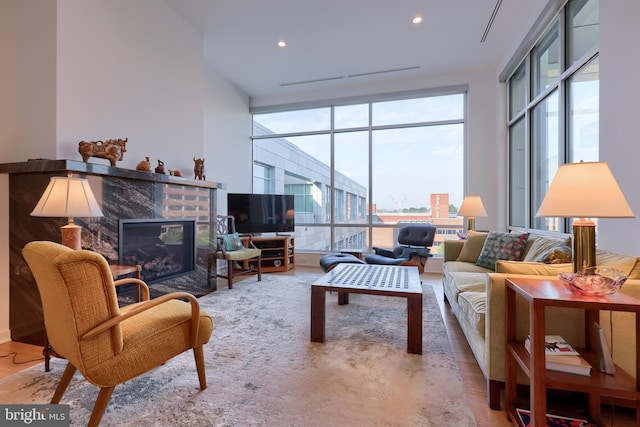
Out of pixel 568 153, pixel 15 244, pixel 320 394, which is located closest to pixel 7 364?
pixel 15 244

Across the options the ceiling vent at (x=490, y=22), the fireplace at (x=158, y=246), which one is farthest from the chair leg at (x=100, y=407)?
the ceiling vent at (x=490, y=22)

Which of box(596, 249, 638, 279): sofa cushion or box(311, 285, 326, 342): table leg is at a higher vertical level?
box(596, 249, 638, 279): sofa cushion

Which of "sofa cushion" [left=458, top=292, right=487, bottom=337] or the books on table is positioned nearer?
the books on table

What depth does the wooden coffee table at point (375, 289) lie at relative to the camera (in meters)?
2.20

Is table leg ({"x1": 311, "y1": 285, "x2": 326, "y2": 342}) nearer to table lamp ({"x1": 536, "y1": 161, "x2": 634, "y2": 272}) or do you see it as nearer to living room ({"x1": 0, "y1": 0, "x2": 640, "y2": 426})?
table lamp ({"x1": 536, "y1": 161, "x2": 634, "y2": 272})

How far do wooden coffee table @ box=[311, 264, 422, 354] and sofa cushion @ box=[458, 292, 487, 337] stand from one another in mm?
312

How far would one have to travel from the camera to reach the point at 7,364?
6.69 ft

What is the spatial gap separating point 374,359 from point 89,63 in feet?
11.1

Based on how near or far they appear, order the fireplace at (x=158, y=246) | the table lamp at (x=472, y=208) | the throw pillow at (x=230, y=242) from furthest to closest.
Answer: the throw pillow at (x=230, y=242)
the table lamp at (x=472, y=208)
the fireplace at (x=158, y=246)

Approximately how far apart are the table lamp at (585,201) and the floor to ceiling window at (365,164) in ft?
12.4

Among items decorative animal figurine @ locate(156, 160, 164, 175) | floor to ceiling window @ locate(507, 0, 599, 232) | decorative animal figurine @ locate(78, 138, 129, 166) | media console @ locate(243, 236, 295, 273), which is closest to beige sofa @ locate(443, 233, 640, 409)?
floor to ceiling window @ locate(507, 0, 599, 232)

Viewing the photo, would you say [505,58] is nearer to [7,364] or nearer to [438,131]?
[438,131]

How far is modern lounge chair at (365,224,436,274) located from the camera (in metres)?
3.89

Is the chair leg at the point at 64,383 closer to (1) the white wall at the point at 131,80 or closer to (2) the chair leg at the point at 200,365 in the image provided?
(2) the chair leg at the point at 200,365
